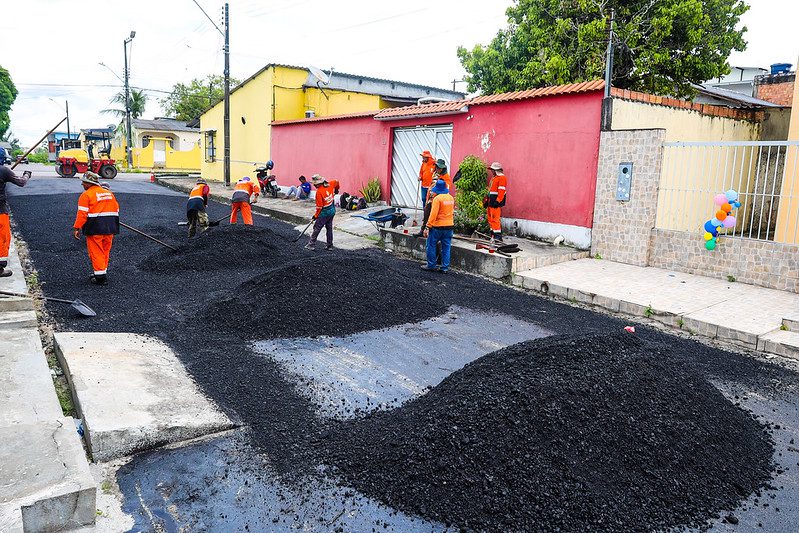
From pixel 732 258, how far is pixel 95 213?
9427 mm

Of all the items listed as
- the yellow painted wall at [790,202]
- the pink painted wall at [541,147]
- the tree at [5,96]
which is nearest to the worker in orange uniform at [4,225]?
the pink painted wall at [541,147]

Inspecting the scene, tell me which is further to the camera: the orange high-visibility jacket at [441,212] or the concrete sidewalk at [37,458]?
the orange high-visibility jacket at [441,212]

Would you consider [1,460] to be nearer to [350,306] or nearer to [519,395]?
[519,395]

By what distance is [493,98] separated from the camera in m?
12.9

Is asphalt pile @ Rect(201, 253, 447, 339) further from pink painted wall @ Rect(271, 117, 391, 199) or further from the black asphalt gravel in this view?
pink painted wall @ Rect(271, 117, 391, 199)

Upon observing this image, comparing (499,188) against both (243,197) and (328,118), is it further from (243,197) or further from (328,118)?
(328,118)

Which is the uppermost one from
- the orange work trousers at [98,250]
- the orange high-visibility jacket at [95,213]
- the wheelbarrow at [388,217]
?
the orange high-visibility jacket at [95,213]

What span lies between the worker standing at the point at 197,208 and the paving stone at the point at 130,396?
20.1 ft

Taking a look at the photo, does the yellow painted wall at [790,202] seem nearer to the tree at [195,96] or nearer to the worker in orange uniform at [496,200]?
the worker in orange uniform at [496,200]

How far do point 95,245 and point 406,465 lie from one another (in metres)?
6.57

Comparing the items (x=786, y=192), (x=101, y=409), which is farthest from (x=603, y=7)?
(x=101, y=409)

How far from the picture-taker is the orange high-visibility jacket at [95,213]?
8070 millimetres

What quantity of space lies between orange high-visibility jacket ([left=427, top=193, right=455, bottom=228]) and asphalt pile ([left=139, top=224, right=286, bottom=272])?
293 cm

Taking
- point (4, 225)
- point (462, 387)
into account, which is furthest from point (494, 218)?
point (4, 225)
